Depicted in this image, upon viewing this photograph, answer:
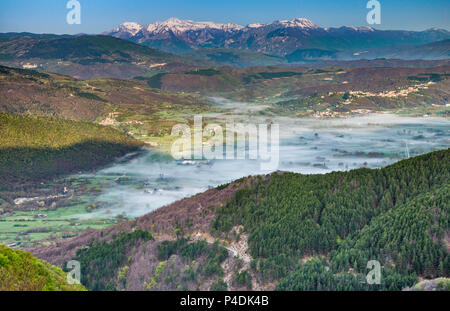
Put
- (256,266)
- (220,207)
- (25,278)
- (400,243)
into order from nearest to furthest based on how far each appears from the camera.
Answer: (25,278) < (400,243) < (256,266) < (220,207)

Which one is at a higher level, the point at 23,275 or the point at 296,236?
the point at 23,275

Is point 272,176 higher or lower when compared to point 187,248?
higher

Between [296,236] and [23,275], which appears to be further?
[296,236]

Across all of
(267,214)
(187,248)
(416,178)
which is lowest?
(187,248)

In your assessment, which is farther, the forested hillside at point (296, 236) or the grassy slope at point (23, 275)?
the forested hillside at point (296, 236)

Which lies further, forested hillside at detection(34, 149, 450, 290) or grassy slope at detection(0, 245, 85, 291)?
forested hillside at detection(34, 149, 450, 290)

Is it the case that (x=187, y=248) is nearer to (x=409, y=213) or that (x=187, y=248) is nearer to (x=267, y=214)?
(x=267, y=214)
